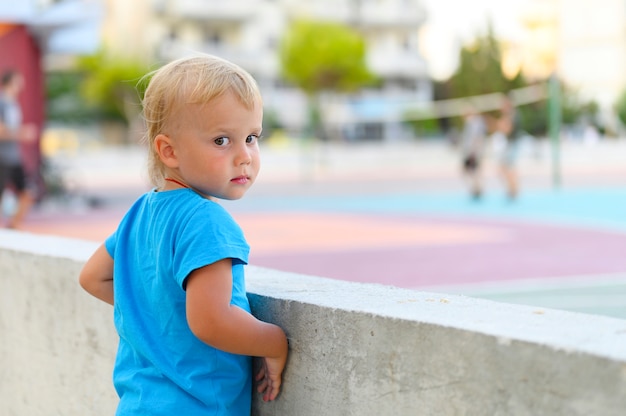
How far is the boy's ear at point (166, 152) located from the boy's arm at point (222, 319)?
0.28m

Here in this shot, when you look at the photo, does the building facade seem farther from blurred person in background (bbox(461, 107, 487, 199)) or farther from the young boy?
the young boy

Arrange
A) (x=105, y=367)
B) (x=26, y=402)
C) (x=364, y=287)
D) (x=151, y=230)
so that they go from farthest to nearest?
(x=26, y=402) → (x=105, y=367) → (x=364, y=287) → (x=151, y=230)

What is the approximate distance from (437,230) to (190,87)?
443 inches

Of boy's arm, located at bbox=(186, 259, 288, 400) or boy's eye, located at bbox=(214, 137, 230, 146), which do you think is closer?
boy's arm, located at bbox=(186, 259, 288, 400)

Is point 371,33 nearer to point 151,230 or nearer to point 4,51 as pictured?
point 4,51

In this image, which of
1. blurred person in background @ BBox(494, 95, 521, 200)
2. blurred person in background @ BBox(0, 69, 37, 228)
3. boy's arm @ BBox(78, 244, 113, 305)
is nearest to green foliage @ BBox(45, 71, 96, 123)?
blurred person in background @ BBox(494, 95, 521, 200)

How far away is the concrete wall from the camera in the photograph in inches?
64.7

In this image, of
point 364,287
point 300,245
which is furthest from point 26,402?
point 300,245

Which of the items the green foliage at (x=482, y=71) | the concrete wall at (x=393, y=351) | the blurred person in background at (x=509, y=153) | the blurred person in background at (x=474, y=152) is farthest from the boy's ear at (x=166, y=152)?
the green foliage at (x=482, y=71)

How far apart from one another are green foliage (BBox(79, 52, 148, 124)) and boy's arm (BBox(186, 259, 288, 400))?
155 ft

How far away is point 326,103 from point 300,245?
130 ft

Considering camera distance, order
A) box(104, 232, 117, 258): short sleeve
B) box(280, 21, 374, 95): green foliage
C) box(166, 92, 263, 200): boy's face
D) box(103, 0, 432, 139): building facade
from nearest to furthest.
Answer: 1. box(166, 92, 263, 200): boy's face
2. box(104, 232, 117, 258): short sleeve
3. box(280, 21, 374, 95): green foliage
4. box(103, 0, 432, 139): building facade

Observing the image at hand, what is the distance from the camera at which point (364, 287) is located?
2428 millimetres

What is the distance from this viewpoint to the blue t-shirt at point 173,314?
2.04 m
